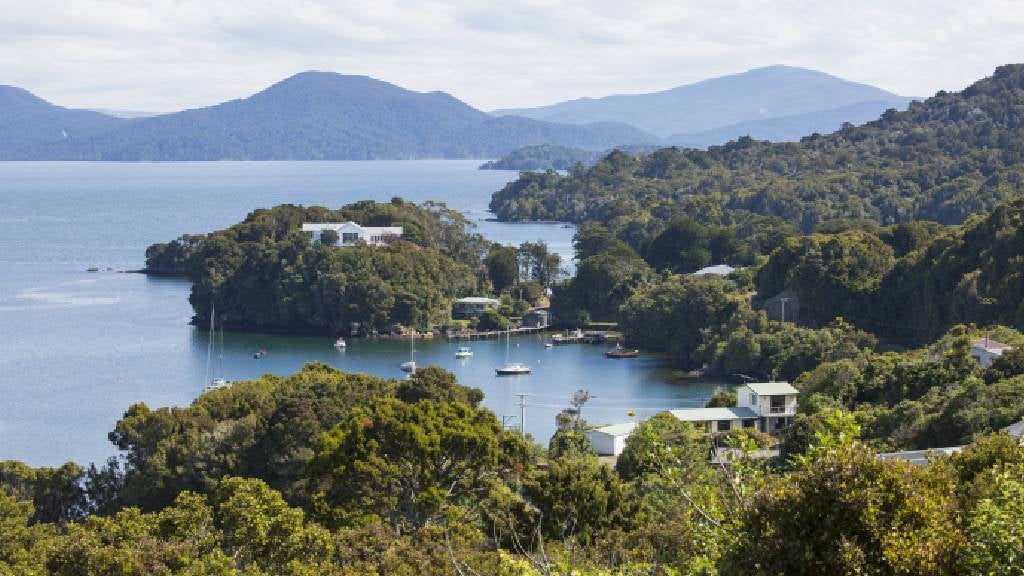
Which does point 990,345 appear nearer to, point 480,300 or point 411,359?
point 411,359

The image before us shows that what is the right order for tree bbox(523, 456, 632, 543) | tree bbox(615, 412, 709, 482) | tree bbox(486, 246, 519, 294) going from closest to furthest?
tree bbox(523, 456, 632, 543)
tree bbox(615, 412, 709, 482)
tree bbox(486, 246, 519, 294)

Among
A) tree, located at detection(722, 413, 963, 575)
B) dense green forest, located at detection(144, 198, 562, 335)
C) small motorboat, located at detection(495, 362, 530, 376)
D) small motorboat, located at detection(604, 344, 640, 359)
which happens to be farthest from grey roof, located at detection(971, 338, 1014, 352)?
dense green forest, located at detection(144, 198, 562, 335)

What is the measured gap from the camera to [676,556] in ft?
38.9

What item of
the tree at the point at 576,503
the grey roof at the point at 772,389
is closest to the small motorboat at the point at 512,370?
the grey roof at the point at 772,389

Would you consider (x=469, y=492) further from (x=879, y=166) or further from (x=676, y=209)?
(x=879, y=166)

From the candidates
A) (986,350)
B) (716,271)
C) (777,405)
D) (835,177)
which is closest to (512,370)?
(777,405)

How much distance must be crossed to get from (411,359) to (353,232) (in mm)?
15616

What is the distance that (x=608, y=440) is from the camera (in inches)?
1126

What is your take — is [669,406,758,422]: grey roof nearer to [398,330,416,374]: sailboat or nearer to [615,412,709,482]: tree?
[615,412,709,482]: tree

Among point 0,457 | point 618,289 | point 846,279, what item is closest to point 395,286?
point 618,289

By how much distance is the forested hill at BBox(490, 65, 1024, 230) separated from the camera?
8156cm

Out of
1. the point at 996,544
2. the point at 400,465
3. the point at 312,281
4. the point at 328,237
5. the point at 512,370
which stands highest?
the point at 996,544

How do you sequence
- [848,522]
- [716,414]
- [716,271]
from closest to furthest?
[848,522], [716,414], [716,271]

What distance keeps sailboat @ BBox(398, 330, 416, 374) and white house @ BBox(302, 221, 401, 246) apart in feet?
30.1
